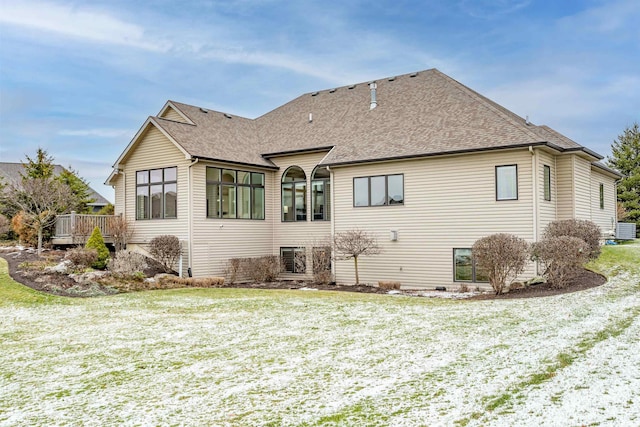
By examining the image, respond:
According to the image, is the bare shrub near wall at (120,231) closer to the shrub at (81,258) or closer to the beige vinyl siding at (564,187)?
the shrub at (81,258)

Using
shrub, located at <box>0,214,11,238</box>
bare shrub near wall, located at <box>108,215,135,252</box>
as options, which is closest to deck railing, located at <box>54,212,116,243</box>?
bare shrub near wall, located at <box>108,215,135,252</box>

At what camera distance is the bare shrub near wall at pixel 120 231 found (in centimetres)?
2020

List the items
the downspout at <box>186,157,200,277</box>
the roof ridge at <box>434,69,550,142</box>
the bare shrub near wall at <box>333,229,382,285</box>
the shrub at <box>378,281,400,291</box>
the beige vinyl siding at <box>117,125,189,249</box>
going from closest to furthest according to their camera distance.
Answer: the roof ridge at <box>434,69,550,142</box>, the shrub at <box>378,281,400,291</box>, the bare shrub near wall at <box>333,229,382,285</box>, the downspout at <box>186,157,200,277</box>, the beige vinyl siding at <box>117,125,189,249</box>

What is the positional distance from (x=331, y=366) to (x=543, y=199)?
38.4ft

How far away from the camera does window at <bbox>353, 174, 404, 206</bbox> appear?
58.7ft

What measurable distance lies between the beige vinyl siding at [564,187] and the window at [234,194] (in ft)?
35.4

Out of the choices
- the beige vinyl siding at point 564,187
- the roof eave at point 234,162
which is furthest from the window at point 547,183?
the roof eave at point 234,162

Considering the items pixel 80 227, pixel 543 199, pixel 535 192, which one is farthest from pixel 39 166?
pixel 543 199

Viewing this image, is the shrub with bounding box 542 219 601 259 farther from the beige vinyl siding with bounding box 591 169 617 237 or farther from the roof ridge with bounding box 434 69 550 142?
the beige vinyl siding with bounding box 591 169 617 237

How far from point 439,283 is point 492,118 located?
554 cm

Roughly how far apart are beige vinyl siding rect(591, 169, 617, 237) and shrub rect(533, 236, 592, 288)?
723 centimetres

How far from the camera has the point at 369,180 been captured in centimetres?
1852

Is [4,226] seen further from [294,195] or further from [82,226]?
[294,195]

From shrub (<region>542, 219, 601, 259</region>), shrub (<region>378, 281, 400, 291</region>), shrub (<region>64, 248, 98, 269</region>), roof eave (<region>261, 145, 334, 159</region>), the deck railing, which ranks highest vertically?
roof eave (<region>261, 145, 334, 159</region>)
